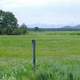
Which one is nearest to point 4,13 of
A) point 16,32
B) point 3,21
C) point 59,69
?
point 3,21

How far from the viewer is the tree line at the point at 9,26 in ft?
276

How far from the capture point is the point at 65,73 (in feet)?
31.9

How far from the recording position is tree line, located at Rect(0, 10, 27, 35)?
276 ft

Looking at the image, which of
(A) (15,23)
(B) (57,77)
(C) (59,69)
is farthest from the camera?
(A) (15,23)

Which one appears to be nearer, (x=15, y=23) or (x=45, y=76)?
(x=45, y=76)

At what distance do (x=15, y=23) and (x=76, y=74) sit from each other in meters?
82.5

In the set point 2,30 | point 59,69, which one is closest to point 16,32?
point 2,30

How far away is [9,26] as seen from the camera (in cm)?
9062

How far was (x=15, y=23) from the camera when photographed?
91.6 meters

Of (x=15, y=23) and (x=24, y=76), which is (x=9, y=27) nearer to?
(x=15, y=23)

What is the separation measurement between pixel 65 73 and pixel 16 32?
75119mm

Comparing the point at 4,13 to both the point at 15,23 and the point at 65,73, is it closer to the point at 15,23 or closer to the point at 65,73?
the point at 15,23

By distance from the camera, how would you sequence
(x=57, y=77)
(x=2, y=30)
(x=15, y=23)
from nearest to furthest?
(x=57, y=77)
(x=2, y=30)
(x=15, y=23)

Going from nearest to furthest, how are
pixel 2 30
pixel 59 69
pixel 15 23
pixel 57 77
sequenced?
pixel 57 77 < pixel 59 69 < pixel 2 30 < pixel 15 23
